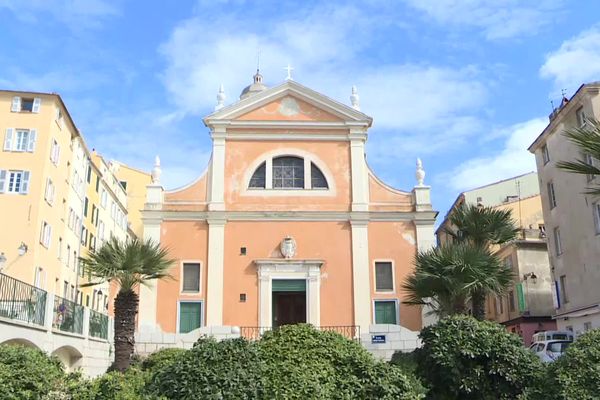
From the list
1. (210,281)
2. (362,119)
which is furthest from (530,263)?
(210,281)

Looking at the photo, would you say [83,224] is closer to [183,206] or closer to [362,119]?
[183,206]

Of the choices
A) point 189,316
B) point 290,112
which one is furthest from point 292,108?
point 189,316

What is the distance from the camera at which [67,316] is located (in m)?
18.5

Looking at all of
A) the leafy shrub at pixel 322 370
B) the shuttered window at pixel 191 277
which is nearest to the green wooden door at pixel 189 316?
the shuttered window at pixel 191 277

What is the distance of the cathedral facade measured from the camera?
2453cm

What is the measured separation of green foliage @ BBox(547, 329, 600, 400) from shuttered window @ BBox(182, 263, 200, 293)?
58.7 ft

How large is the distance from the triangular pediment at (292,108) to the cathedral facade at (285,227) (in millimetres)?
48

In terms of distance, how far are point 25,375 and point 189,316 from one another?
16.3 metres

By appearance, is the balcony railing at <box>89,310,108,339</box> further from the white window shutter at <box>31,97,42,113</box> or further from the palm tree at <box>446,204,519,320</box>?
the white window shutter at <box>31,97,42,113</box>

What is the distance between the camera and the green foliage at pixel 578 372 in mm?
8211

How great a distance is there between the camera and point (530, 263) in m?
35.8

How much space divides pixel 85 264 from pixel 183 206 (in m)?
7.39

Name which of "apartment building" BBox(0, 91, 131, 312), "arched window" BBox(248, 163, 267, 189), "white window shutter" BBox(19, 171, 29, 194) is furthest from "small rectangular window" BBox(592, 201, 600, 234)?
"white window shutter" BBox(19, 171, 29, 194)

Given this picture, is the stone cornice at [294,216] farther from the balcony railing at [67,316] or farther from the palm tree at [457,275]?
the balcony railing at [67,316]
